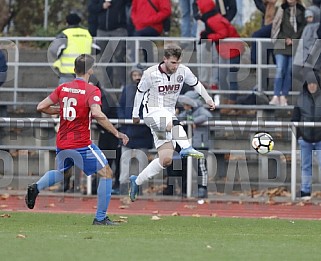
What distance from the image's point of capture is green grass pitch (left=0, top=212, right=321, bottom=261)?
1099 cm

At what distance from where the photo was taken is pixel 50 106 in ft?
47.7

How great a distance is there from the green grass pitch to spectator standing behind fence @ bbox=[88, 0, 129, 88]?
5.84 metres

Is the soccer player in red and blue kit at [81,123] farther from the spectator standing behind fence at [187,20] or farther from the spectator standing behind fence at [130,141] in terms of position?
the spectator standing behind fence at [187,20]

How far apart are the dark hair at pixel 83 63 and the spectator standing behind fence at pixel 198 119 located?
5.36m

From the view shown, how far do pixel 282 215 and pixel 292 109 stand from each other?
13.6 feet

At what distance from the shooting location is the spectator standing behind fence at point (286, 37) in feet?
67.8

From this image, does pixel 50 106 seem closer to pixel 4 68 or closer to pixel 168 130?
pixel 168 130

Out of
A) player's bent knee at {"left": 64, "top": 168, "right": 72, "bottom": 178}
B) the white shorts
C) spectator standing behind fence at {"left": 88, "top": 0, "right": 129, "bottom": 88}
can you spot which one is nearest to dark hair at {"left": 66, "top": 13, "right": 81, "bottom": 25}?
spectator standing behind fence at {"left": 88, "top": 0, "right": 129, "bottom": 88}

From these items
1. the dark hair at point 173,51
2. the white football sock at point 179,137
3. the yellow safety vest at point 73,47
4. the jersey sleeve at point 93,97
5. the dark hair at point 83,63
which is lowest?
the white football sock at point 179,137

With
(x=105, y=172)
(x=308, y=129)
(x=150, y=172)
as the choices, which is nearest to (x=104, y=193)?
(x=105, y=172)

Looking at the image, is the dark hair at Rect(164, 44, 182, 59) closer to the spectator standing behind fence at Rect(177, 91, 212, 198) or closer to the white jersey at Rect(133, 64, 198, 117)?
the white jersey at Rect(133, 64, 198, 117)

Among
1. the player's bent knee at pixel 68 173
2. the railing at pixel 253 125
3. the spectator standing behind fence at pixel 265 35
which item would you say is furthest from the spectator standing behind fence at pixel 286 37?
the player's bent knee at pixel 68 173

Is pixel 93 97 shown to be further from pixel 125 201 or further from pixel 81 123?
pixel 125 201

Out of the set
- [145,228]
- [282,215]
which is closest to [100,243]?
[145,228]
